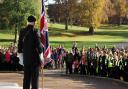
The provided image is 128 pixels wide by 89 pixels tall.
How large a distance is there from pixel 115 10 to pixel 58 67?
2612 inches

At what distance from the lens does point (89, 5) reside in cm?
7369

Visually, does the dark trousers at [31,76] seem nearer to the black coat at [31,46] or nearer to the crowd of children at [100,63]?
the black coat at [31,46]

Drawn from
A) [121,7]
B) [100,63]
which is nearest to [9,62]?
[100,63]

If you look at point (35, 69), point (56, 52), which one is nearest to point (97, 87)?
point (35, 69)

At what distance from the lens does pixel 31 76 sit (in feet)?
37.3

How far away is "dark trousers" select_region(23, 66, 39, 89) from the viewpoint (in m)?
11.3

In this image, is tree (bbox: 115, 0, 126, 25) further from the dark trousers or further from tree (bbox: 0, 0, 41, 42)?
the dark trousers

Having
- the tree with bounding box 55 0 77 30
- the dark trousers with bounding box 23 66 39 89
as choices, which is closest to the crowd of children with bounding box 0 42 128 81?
the dark trousers with bounding box 23 66 39 89

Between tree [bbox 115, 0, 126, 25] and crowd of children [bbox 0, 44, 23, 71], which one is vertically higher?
tree [bbox 115, 0, 126, 25]

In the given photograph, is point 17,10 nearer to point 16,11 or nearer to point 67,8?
point 16,11

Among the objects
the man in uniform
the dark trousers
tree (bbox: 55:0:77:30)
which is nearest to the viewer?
the man in uniform

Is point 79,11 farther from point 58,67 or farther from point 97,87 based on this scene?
point 97,87

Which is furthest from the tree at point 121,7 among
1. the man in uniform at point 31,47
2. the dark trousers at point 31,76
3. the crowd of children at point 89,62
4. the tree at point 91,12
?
the man in uniform at point 31,47

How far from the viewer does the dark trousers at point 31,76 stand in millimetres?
11273
